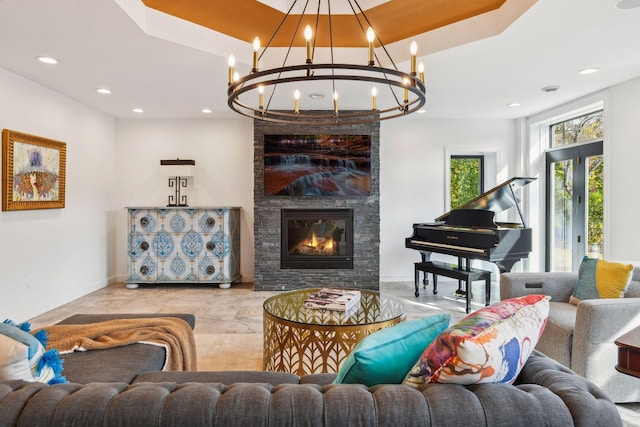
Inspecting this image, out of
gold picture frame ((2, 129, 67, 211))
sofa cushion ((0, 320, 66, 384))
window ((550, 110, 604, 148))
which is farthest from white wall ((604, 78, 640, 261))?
gold picture frame ((2, 129, 67, 211))

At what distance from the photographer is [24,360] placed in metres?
1.12

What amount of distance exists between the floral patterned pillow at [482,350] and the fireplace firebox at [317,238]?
4.26m

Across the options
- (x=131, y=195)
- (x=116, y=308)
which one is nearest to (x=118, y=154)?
(x=131, y=195)

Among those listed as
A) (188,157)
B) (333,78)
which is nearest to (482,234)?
(333,78)

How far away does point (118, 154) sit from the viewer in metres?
5.80

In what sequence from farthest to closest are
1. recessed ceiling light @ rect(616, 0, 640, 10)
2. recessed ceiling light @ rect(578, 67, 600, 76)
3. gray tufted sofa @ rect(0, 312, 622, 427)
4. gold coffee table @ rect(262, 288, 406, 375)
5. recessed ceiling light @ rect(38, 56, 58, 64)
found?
recessed ceiling light @ rect(578, 67, 600, 76) → recessed ceiling light @ rect(38, 56, 58, 64) → recessed ceiling light @ rect(616, 0, 640, 10) → gold coffee table @ rect(262, 288, 406, 375) → gray tufted sofa @ rect(0, 312, 622, 427)

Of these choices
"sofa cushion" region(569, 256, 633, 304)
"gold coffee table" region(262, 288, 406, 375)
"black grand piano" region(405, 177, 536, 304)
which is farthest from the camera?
"black grand piano" region(405, 177, 536, 304)

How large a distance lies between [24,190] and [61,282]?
1.25 m

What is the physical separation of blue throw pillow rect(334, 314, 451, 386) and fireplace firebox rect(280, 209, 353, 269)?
422cm

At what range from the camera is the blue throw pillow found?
1074 millimetres

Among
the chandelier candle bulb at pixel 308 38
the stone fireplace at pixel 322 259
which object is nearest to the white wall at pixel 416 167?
the stone fireplace at pixel 322 259

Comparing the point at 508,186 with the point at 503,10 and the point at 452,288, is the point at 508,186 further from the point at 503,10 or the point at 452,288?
the point at 503,10

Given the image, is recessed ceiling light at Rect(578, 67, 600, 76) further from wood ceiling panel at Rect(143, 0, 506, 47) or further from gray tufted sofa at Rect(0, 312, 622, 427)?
gray tufted sofa at Rect(0, 312, 622, 427)

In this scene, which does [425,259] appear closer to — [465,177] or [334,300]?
[465,177]
